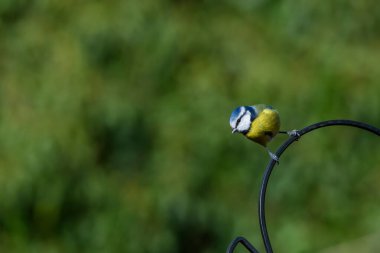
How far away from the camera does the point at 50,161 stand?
3348 millimetres

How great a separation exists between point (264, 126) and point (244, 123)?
61mm

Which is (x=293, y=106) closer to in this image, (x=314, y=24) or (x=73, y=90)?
(x=314, y=24)

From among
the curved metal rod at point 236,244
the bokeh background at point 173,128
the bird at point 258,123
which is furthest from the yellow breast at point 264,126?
the bokeh background at point 173,128

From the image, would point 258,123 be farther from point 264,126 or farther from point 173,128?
point 173,128

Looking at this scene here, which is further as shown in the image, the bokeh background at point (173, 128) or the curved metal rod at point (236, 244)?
the bokeh background at point (173, 128)

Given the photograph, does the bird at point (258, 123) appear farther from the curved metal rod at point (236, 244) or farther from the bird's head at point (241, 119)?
the curved metal rod at point (236, 244)

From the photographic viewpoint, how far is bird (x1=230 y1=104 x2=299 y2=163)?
197 cm

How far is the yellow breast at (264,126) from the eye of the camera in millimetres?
1964

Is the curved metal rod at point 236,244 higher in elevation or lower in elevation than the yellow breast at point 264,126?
lower

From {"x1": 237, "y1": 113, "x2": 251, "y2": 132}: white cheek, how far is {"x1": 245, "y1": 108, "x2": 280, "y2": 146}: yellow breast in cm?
2

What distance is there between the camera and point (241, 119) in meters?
2.01

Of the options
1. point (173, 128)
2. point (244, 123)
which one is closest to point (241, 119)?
point (244, 123)

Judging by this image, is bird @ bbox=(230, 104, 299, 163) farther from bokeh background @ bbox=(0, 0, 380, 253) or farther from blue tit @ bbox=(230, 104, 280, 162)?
bokeh background @ bbox=(0, 0, 380, 253)

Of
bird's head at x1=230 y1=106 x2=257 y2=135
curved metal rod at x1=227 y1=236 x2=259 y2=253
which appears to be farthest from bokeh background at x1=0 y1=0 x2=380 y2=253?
curved metal rod at x1=227 y1=236 x2=259 y2=253
